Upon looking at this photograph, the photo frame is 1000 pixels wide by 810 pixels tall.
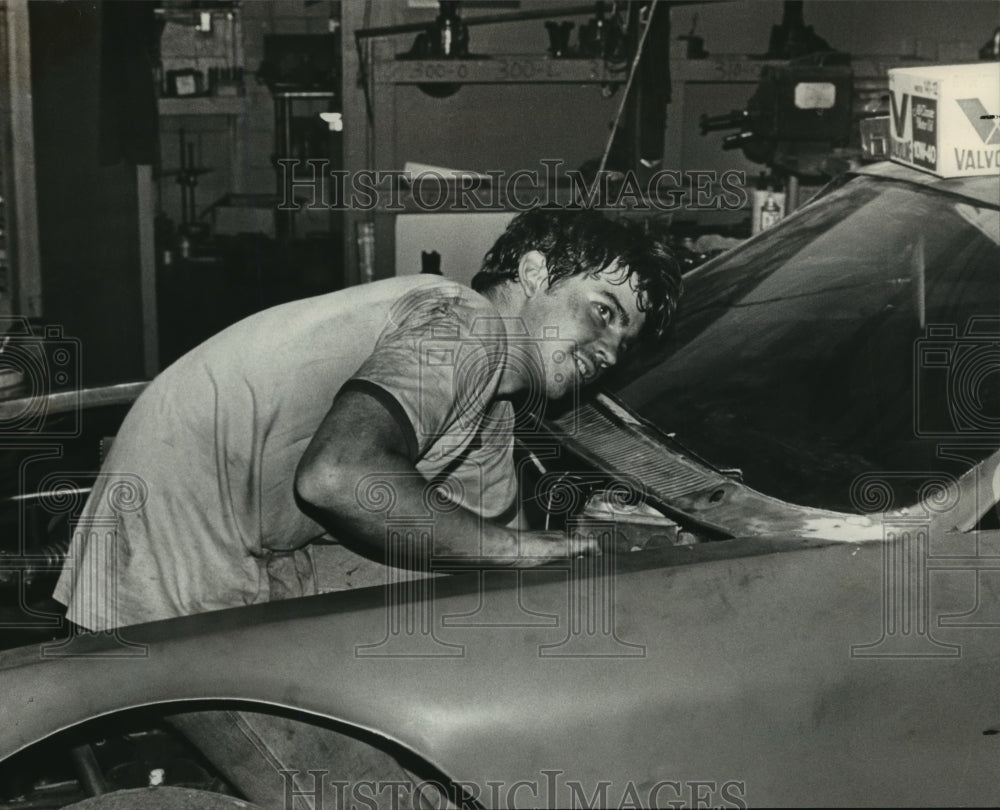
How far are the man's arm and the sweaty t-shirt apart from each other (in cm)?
6

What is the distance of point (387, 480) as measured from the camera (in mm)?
1814

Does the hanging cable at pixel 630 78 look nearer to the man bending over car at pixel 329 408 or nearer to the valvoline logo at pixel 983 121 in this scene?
the man bending over car at pixel 329 408

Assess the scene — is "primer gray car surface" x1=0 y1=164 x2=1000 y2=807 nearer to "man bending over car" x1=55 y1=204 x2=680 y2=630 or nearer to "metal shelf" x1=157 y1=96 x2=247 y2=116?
"man bending over car" x1=55 y1=204 x2=680 y2=630

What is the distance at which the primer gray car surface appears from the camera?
157 cm

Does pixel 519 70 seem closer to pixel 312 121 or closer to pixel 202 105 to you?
pixel 312 121

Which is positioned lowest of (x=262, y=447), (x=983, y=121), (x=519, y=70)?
(x=262, y=447)

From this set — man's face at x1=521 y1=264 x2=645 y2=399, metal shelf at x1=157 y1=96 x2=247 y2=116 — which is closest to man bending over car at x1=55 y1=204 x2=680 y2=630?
man's face at x1=521 y1=264 x2=645 y2=399

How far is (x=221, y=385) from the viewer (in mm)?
2117

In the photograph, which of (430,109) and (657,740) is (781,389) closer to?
(657,740)

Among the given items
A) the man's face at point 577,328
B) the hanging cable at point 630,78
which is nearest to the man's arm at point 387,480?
the man's face at point 577,328

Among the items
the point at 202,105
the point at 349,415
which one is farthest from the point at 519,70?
the point at 349,415

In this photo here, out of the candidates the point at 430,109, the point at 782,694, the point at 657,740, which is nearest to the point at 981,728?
the point at 782,694

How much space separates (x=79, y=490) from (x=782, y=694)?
1.35 meters

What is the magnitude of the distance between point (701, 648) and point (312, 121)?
1.45m
